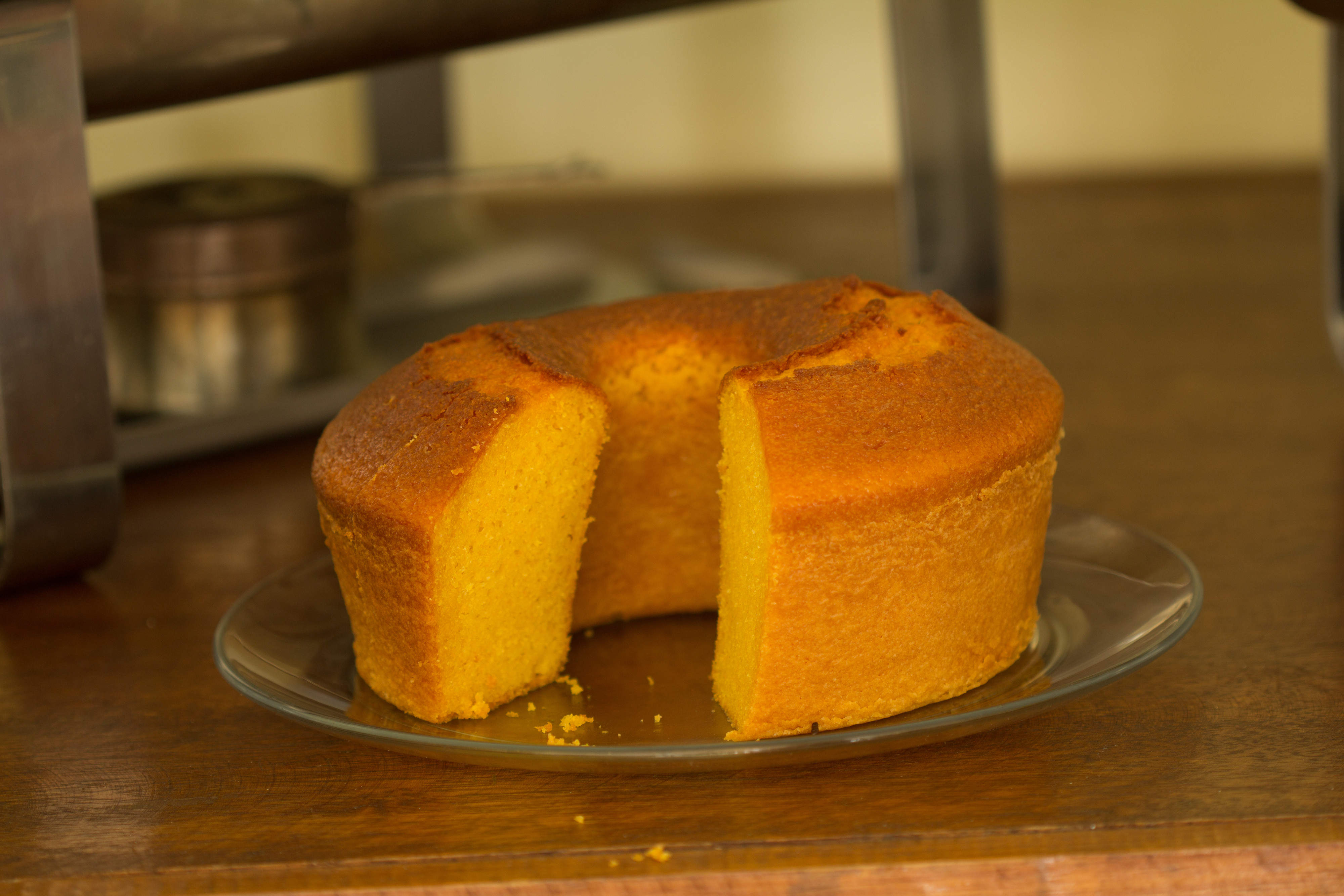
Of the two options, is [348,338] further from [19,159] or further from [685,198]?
[685,198]

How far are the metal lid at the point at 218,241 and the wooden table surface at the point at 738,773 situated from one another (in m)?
0.16

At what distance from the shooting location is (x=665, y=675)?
0.84m

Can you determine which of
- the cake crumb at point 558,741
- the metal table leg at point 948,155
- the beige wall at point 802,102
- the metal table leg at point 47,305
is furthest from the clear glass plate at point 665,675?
the beige wall at point 802,102

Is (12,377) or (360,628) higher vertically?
(12,377)

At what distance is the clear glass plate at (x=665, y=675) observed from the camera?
667 mm

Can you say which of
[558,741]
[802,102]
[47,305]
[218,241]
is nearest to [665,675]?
[558,741]

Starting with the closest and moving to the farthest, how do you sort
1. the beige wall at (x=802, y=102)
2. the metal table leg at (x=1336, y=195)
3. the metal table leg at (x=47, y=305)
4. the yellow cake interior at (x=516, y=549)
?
the yellow cake interior at (x=516, y=549)
the metal table leg at (x=47, y=305)
the metal table leg at (x=1336, y=195)
the beige wall at (x=802, y=102)

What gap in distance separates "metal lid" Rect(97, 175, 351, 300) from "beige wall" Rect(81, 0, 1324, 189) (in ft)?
2.61

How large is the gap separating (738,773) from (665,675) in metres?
0.13

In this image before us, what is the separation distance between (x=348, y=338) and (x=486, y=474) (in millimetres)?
581

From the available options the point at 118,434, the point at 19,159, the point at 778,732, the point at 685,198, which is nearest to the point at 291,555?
the point at 118,434

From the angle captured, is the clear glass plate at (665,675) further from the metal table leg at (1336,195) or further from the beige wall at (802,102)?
the beige wall at (802,102)

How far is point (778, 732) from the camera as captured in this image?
29.1 inches

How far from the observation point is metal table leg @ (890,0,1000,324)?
134cm
